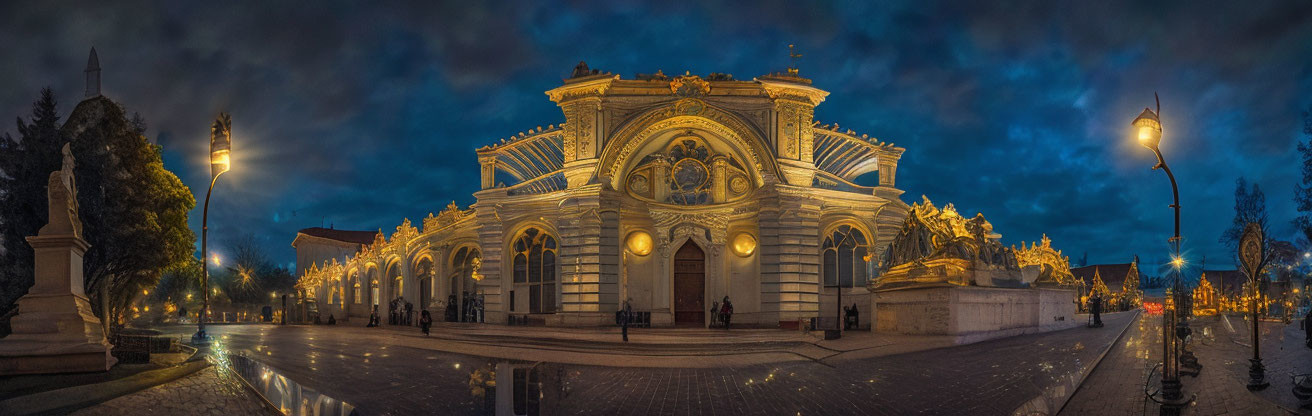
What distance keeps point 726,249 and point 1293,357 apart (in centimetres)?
1816

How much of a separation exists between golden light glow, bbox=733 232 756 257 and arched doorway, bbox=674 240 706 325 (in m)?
1.31

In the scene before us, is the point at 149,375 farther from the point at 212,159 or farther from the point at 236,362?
the point at 212,159

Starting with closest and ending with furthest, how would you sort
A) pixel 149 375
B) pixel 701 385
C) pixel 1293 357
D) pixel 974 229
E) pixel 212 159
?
pixel 149 375 < pixel 701 385 < pixel 1293 357 < pixel 974 229 < pixel 212 159

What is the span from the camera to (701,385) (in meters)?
12.0

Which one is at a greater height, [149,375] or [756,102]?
[756,102]

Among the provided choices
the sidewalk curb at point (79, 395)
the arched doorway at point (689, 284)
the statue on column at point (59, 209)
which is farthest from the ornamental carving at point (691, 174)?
the sidewalk curb at point (79, 395)

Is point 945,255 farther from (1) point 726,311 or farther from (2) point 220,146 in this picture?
(2) point 220,146

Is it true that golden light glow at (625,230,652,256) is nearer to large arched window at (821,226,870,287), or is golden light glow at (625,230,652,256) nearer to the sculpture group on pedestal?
large arched window at (821,226,870,287)

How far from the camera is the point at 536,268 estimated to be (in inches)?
1225

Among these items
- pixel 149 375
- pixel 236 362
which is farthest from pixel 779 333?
pixel 149 375

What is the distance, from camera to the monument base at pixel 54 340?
10367 millimetres

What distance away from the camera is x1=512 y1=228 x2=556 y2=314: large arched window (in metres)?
30.8

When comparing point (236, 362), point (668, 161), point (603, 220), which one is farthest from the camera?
point (668, 161)

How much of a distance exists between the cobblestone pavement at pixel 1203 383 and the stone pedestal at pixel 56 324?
1296 cm
